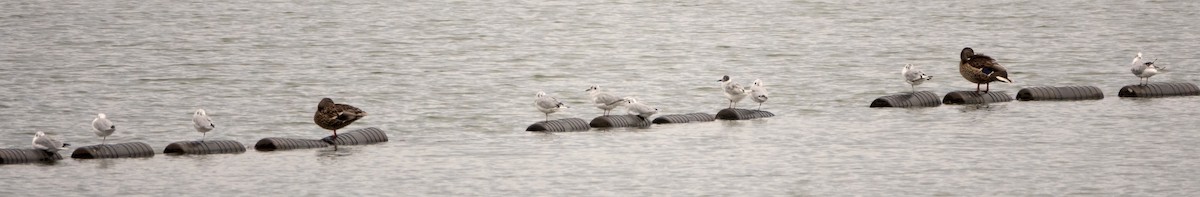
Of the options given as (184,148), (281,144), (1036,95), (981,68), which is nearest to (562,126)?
(281,144)

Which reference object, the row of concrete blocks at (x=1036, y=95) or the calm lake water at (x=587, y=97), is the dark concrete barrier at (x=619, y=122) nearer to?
the calm lake water at (x=587, y=97)

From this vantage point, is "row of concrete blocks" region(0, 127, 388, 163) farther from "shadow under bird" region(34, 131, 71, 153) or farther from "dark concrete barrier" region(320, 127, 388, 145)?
"shadow under bird" region(34, 131, 71, 153)

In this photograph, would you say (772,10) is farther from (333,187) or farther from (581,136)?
(333,187)

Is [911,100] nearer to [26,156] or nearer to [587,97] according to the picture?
[587,97]

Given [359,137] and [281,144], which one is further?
[359,137]

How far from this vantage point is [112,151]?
3058 centimetres

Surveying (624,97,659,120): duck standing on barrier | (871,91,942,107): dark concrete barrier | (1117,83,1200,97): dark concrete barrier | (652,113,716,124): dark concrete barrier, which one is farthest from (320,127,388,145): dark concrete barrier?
(1117,83,1200,97): dark concrete barrier

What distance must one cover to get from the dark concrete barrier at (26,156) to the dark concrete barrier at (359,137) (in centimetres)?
438

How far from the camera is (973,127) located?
35188mm

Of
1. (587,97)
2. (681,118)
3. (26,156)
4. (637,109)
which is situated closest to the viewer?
(26,156)

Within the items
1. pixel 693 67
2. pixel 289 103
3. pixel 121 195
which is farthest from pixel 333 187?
pixel 693 67

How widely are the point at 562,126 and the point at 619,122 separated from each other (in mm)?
1100

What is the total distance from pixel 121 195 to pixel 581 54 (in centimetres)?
3793

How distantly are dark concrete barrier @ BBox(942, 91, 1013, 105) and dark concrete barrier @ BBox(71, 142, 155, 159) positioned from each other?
15885mm
